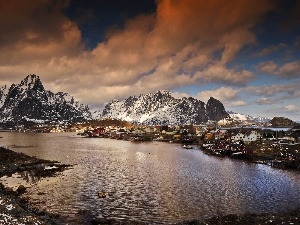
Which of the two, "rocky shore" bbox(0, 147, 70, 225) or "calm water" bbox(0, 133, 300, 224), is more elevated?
"rocky shore" bbox(0, 147, 70, 225)

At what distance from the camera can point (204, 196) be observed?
55.3 meters

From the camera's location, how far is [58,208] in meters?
46.6

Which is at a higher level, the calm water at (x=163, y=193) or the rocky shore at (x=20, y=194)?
the rocky shore at (x=20, y=194)

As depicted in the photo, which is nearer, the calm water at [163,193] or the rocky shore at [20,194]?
the rocky shore at [20,194]

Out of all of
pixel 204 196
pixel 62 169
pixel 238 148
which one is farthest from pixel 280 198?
pixel 238 148

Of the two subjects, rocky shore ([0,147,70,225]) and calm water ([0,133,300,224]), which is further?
calm water ([0,133,300,224])

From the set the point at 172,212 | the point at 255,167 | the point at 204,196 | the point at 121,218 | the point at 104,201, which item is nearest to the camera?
the point at 121,218

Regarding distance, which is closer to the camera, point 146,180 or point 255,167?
point 146,180

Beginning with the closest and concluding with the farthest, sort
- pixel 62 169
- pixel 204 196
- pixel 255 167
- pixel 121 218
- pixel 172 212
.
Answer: pixel 121 218 → pixel 172 212 → pixel 204 196 → pixel 62 169 → pixel 255 167

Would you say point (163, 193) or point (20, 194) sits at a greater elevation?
point (20, 194)

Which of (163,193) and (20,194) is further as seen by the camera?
(163,193)

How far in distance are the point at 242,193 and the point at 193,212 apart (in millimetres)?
16896

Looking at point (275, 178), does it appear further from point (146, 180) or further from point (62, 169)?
point (62, 169)

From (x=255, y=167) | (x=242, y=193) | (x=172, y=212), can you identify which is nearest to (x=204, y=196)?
(x=242, y=193)
